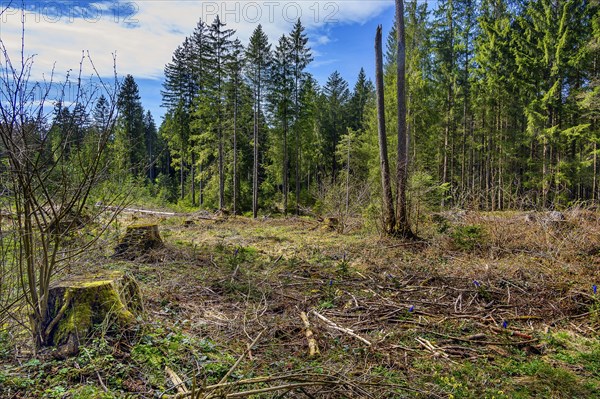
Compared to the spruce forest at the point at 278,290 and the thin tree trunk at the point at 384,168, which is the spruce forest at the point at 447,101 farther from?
the spruce forest at the point at 278,290

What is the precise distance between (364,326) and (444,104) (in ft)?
67.2

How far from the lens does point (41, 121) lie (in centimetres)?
285

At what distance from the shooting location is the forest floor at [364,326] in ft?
8.76

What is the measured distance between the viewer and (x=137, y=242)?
7.01m

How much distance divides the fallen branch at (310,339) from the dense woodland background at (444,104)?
6.05m

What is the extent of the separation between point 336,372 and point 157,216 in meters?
15.3

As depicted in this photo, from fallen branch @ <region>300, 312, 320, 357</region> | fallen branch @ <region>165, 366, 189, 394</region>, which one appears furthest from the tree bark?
fallen branch @ <region>165, 366, 189, 394</region>

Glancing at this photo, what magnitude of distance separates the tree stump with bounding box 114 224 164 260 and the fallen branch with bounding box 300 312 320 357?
438 cm

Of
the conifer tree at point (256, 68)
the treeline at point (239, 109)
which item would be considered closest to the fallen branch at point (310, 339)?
the treeline at point (239, 109)

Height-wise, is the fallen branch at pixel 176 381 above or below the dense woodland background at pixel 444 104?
below

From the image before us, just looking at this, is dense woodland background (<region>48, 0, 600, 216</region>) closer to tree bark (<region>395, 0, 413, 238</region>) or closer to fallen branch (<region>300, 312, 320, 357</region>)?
tree bark (<region>395, 0, 413, 238</region>)

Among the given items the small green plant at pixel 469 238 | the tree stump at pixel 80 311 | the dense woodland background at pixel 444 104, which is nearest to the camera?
the tree stump at pixel 80 311

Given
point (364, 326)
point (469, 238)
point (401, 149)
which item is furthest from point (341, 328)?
point (401, 149)

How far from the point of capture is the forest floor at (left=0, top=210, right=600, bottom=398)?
267cm
